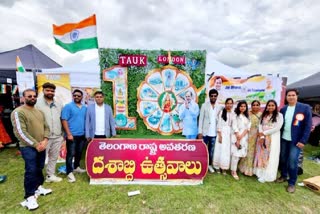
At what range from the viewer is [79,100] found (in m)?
2.96

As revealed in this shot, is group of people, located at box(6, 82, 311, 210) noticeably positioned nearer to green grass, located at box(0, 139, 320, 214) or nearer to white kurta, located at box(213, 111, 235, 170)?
white kurta, located at box(213, 111, 235, 170)

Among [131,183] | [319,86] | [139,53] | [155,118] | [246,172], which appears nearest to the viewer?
[131,183]

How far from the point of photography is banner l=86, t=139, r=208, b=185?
2.96m

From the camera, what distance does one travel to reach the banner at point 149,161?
2961 millimetres

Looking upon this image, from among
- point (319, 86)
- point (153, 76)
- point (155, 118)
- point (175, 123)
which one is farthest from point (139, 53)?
point (319, 86)

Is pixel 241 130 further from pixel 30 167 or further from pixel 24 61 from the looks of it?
pixel 24 61

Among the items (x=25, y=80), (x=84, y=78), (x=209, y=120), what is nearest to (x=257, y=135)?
(x=209, y=120)

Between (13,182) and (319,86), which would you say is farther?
(319,86)

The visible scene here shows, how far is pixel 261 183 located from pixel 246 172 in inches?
11.5

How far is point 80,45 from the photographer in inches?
177

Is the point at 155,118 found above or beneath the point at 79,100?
beneath

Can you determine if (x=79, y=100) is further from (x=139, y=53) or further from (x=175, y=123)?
(x=175, y=123)

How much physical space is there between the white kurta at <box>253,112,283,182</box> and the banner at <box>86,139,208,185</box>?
114 centimetres

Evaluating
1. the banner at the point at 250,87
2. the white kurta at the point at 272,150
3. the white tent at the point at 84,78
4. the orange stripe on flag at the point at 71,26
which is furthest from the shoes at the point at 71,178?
the banner at the point at 250,87
